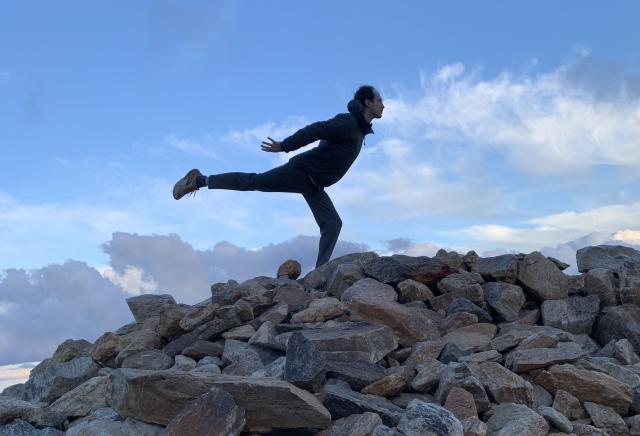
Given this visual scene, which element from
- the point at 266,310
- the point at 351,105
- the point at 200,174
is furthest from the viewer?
the point at 200,174

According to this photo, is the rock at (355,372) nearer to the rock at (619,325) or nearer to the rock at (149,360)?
the rock at (149,360)

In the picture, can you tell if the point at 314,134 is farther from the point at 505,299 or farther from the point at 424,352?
the point at 424,352

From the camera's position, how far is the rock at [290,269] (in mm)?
10847

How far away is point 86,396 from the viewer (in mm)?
6641

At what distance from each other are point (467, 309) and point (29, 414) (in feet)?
15.5

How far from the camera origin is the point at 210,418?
5.06 meters

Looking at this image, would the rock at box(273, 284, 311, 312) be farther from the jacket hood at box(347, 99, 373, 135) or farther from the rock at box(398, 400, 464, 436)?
the rock at box(398, 400, 464, 436)

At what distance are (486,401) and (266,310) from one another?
11.2 feet

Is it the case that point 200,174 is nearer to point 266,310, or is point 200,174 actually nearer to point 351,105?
point 351,105

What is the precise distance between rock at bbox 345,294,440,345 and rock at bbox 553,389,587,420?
1.52 metres

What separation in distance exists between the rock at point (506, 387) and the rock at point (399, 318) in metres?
1.23

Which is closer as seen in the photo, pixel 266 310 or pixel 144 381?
A: pixel 144 381

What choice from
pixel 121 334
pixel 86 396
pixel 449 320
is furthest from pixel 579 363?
pixel 121 334

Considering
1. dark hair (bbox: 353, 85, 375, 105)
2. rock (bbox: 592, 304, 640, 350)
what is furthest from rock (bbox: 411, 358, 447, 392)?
dark hair (bbox: 353, 85, 375, 105)
